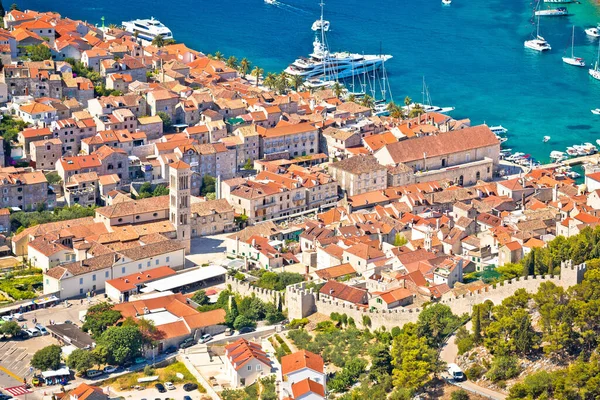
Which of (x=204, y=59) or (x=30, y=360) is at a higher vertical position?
(x=204, y=59)

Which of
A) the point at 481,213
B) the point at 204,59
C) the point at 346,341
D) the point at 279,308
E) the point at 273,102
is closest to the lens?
the point at 346,341

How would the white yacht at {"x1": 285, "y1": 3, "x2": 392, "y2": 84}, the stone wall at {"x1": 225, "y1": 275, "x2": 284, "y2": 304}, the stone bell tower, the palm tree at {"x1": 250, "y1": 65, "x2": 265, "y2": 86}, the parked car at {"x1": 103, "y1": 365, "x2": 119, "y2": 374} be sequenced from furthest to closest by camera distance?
the white yacht at {"x1": 285, "y1": 3, "x2": 392, "y2": 84}
the palm tree at {"x1": 250, "y1": 65, "x2": 265, "y2": 86}
the stone bell tower
the stone wall at {"x1": 225, "y1": 275, "x2": 284, "y2": 304}
the parked car at {"x1": 103, "y1": 365, "x2": 119, "y2": 374}

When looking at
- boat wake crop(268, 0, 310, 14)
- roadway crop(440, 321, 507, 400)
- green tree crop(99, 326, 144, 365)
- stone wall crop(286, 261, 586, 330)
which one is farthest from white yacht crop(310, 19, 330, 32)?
roadway crop(440, 321, 507, 400)

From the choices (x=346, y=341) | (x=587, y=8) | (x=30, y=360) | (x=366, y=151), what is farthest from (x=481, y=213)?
(x=587, y=8)

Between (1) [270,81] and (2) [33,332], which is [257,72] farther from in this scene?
(2) [33,332]

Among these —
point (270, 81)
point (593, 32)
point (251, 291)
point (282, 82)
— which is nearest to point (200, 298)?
point (251, 291)

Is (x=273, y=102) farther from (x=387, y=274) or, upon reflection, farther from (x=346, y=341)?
(x=346, y=341)

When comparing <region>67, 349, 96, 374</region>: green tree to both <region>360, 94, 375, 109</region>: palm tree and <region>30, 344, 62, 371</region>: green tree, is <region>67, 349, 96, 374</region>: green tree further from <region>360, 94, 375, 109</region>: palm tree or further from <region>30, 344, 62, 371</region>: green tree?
<region>360, 94, 375, 109</region>: palm tree
